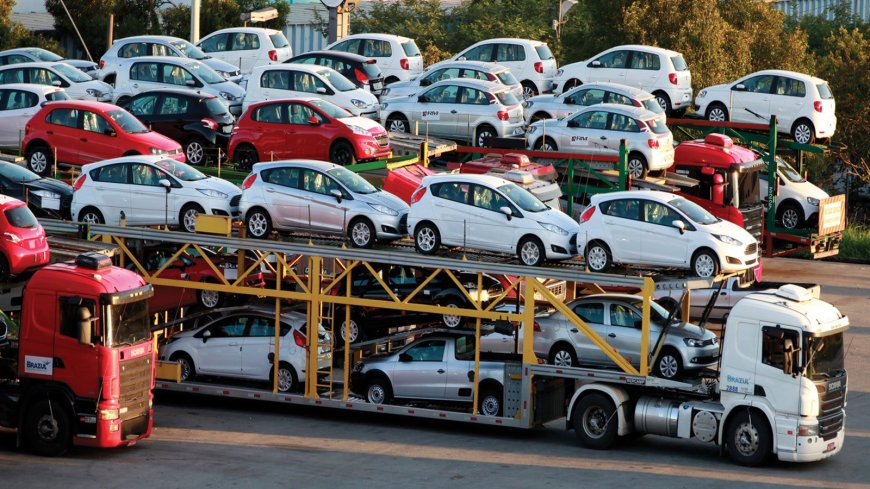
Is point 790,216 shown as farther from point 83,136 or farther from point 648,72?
point 83,136

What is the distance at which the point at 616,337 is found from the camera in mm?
23719

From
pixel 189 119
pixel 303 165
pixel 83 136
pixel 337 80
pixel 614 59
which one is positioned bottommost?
pixel 303 165

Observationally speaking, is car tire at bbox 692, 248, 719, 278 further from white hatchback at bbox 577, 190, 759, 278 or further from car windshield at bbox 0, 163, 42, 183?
car windshield at bbox 0, 163, 42, 183

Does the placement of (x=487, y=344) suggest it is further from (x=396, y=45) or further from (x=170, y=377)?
(x=396, y=45)

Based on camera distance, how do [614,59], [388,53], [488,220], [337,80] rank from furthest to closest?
[388,53] → [614,59] → [337,80] → [488,220]

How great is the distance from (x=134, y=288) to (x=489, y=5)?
A: 38.8 metres

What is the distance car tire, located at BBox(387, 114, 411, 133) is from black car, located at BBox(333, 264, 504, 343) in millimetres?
9173

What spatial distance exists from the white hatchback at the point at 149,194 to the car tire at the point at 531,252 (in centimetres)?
533

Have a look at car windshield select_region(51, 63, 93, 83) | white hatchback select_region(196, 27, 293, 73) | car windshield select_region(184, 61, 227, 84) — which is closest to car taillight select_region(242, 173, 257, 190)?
car windshield select_region(184, 61, 227, 84)

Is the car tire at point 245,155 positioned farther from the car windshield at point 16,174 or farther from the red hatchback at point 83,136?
the car windshield at point 16,174

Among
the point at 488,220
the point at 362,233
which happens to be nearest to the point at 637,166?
the point at 488,220

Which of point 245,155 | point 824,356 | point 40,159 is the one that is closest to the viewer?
point 824,356

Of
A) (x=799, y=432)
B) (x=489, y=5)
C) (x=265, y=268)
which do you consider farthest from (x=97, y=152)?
(x=489, y=5)

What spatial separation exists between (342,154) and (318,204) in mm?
5359
